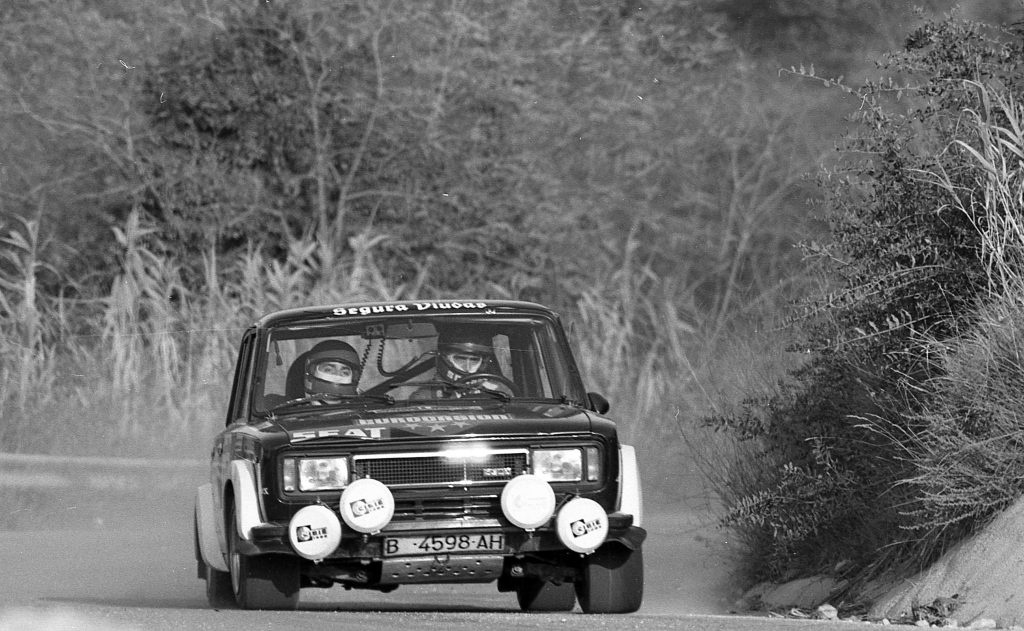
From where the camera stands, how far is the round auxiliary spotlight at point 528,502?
332 inches

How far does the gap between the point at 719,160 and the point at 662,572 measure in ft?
72.2

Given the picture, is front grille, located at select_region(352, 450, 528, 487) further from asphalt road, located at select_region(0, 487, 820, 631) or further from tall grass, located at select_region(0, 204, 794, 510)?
tall grass, located at select_region(0, 204, 794, 510)

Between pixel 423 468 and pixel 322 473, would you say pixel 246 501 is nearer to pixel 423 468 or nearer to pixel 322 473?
pixel 322 473

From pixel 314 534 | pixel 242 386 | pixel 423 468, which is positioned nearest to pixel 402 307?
pixel 242 386

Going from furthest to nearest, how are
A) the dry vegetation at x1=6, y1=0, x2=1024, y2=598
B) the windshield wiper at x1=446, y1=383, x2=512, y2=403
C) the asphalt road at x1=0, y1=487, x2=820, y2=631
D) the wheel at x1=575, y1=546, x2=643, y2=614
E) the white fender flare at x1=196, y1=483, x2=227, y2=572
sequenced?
the dry vegetation at x1=6, y1=0, x2=1024, y2=598 → the white fender flare at x1=196, y1=483, x2=227, y2=572 → the windshield wiper at x1=446, y1=383, x2=512, y2=403 → the wheel at x1=575, y1=546, x2=643, y2=614 → the asphalt road at x1=0, y1=487, x2=820, y2=631

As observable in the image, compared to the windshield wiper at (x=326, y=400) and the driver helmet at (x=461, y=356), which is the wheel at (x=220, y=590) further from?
the driver helmet at (x=461, y=356)

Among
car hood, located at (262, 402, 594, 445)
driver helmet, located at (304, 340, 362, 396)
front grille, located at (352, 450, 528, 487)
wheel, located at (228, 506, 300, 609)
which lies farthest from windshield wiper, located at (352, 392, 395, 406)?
wheel, located at (228, 506, 300, 609)

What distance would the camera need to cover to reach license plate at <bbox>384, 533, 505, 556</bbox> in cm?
848

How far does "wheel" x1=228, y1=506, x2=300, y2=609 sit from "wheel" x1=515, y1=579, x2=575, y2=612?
153 centimetres

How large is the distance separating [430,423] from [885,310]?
303cm

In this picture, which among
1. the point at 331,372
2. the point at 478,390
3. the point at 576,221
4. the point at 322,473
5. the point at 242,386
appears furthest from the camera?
the point at 576,221

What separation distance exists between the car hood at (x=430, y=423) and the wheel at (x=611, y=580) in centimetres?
61

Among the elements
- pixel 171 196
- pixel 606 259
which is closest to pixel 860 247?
pixel 171 196

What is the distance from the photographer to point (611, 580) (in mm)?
8984
